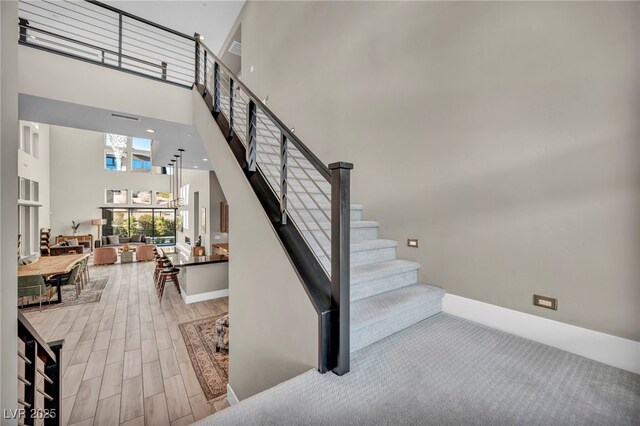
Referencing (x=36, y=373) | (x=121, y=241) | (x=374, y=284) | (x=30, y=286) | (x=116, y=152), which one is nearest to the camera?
(x=36, y=373)

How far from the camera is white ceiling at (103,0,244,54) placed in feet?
18.4

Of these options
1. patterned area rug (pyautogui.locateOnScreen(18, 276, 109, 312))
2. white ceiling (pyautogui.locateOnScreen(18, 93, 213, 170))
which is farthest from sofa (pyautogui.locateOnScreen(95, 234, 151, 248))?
white ceiling (pyautogui.locateOnScreen(18, 93, 213, 170))

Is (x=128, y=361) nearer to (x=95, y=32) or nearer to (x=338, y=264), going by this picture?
(x=338, y=264)

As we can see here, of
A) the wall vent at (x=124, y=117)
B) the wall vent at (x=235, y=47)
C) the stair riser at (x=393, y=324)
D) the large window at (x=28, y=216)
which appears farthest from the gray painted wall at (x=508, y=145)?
the large window at (x=28, y=216)

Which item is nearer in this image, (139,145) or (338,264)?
(338,264)

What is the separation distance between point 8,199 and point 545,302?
117 inches

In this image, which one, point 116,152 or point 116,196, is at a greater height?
point 116,152

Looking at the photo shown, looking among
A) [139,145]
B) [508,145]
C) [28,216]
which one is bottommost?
[28,216]

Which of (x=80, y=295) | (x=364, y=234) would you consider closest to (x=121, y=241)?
(x=80, y=295)

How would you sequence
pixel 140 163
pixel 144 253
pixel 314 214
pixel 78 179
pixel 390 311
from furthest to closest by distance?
1. pixel 140 163
2. pixel 78 179
3. pixel 144 253
4. pixel 314 214
5. pixel 390 311

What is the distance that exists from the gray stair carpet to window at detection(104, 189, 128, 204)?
15283mm

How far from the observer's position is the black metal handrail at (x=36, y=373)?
4.47 feet

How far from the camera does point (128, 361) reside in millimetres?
3355

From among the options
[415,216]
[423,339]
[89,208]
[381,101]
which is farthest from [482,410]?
[89,208]
